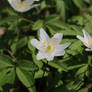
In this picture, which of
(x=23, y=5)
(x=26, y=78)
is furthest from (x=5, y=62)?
(x=23, y=5)

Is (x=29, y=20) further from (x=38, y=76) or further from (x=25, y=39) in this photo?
(x=38, y=76)

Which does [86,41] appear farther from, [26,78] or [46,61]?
[26,78]

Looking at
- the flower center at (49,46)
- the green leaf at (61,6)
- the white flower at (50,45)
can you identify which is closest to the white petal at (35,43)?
the white flower at (50,45)

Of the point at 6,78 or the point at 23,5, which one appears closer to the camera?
the point at 6,78

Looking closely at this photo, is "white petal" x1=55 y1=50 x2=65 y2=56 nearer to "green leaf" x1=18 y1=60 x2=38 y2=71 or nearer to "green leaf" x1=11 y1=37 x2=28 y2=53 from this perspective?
"green leaf" x1=18 y1=60 x2=38 y2=71

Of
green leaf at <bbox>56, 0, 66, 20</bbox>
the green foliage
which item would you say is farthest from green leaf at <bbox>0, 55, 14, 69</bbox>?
green leaf at <bbox>56, 0, 66, 20</bbox>

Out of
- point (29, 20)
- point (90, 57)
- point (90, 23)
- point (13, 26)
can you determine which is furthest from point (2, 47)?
point (90, 23)

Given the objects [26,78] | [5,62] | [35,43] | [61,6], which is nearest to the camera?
[35,43]
